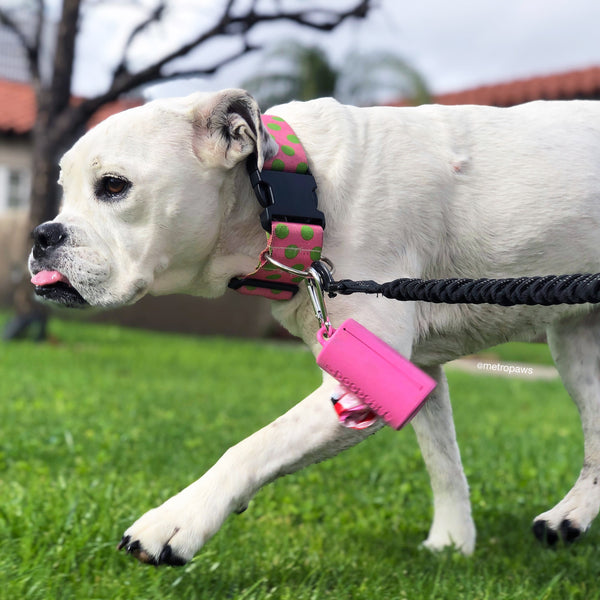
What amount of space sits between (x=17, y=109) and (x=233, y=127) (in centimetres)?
1811

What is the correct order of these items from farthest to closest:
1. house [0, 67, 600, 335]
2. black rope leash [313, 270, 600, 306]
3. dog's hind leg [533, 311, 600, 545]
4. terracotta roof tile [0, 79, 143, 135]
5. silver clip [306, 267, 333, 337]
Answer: terracotta roof tile [0, 79, 143, 135] → house [0, 67, 600, 335] → dog's hind leg [533, 311, 600, 545] → silver clip [306, 267, 333, 337] → black rope leash [313, 270, 600, 306]

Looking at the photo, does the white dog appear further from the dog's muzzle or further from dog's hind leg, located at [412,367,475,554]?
dog's hind leg, located at [412,367,475,554]

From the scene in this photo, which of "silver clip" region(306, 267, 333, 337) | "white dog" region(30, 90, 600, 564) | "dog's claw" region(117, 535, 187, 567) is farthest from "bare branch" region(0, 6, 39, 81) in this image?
"dog's claw" region(117, 535, 187, 567)

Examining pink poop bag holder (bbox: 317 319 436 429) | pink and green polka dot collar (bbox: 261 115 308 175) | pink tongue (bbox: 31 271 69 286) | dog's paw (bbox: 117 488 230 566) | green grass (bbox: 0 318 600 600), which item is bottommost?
green grass (bbox: 0 318 600 600)

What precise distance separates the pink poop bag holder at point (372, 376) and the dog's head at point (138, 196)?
0.55 metres

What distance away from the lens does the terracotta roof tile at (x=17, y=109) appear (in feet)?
59.4

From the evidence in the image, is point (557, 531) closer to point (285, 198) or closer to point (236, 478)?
point (236, 478)

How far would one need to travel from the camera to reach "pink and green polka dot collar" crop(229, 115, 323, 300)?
2238 mm

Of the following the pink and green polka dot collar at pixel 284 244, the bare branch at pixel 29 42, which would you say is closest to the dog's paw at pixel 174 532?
→ the pink and green polka dot collar at pixel 284 244

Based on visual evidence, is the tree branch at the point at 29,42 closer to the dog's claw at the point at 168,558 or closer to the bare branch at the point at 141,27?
the bare branch at the point at 141,27

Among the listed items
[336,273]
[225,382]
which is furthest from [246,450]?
[225,382]

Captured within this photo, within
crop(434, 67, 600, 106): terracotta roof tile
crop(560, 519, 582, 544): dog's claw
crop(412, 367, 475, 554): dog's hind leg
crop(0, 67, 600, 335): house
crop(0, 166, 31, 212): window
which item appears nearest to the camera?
crop(560, 519, 582, 544): dog's claw

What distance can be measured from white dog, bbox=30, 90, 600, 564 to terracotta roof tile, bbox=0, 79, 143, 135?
15.2 m

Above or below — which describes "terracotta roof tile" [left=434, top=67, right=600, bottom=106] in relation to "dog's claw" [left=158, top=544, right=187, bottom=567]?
below
